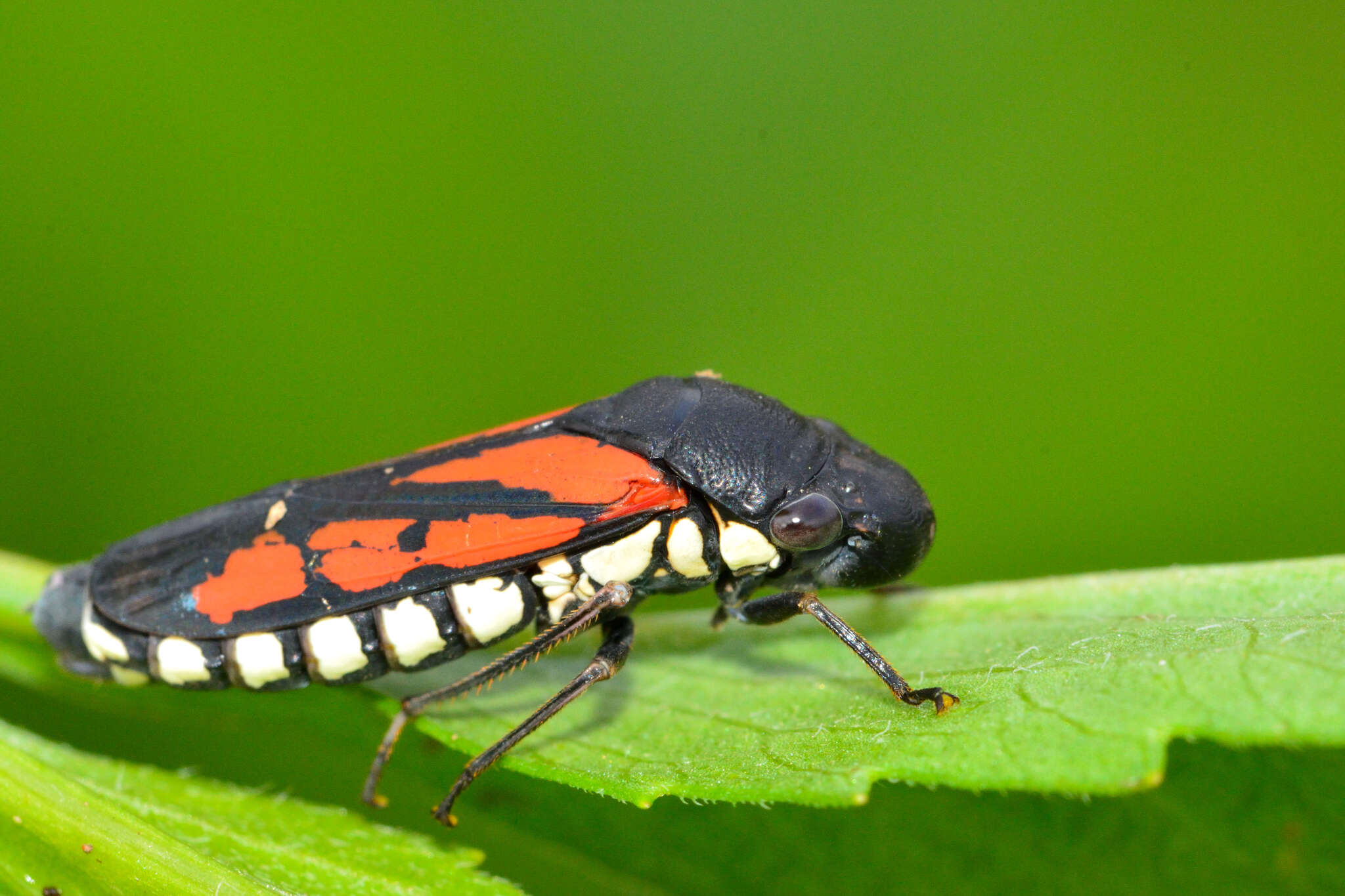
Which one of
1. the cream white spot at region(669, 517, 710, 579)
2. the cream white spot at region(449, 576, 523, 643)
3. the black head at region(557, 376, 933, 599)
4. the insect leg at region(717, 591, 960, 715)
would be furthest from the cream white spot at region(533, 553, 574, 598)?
the insect leg at region(717, 591, 960, 715)

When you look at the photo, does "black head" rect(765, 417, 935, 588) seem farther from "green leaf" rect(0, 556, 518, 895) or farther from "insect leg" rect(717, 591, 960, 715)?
"green leaf" rect(0, 556, 518, 895)

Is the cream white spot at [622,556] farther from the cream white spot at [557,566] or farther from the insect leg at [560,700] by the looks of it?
the insect leg at [560,700]

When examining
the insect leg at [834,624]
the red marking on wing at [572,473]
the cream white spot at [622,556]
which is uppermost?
the red marking on wing at [572,473]

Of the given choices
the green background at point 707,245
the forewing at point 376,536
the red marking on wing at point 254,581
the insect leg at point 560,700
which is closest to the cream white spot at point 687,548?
the forewing at point 376,536

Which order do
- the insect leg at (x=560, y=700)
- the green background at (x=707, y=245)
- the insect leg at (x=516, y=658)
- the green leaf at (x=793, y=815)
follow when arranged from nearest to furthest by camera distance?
the green leaf at (x=793, y=815)
the insect leg at (x=560, y=700)
the insect leg at (x=516, y=658)
the green background at (x=707, y=245)

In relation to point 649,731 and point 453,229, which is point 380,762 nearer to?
point 649,731

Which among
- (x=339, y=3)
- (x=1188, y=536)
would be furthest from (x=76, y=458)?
(x=1188, y=536)
